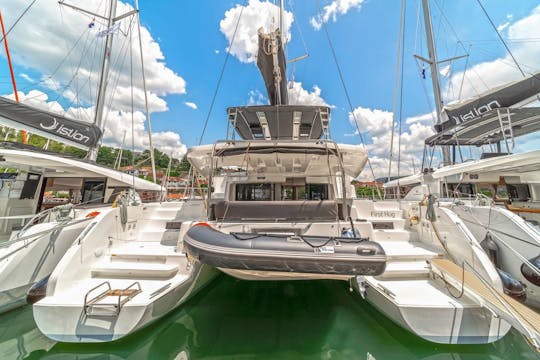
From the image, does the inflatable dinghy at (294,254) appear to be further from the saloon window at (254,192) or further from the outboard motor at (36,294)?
the saloon window at (254,192)

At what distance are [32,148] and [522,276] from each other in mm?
9988

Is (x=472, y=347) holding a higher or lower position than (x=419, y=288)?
lower

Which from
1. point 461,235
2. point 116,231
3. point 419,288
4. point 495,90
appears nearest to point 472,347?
point 419,288

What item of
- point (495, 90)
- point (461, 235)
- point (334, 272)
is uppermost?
point (495, 90)

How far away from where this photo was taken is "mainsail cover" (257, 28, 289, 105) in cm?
436

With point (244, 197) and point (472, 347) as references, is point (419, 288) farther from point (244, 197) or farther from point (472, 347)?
point (244, 197)

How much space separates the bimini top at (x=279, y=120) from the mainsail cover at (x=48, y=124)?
365cm

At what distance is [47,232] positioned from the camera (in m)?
3.15

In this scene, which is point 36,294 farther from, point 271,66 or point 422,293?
point 271,66

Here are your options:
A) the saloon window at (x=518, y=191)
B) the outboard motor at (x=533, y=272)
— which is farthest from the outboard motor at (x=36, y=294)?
the saloon window at (x=518, y=191)

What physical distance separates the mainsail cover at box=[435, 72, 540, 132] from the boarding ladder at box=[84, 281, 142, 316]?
866 centimetres

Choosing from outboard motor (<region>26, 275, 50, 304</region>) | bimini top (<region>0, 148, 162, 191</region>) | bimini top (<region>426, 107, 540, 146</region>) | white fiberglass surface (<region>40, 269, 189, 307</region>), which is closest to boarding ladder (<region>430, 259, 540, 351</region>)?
white fiberglass surface (<region>40, 269, 189, 307</region>)

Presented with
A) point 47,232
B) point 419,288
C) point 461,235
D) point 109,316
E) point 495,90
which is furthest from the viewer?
point 495,90

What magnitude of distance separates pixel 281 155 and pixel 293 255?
1966 millimetres
